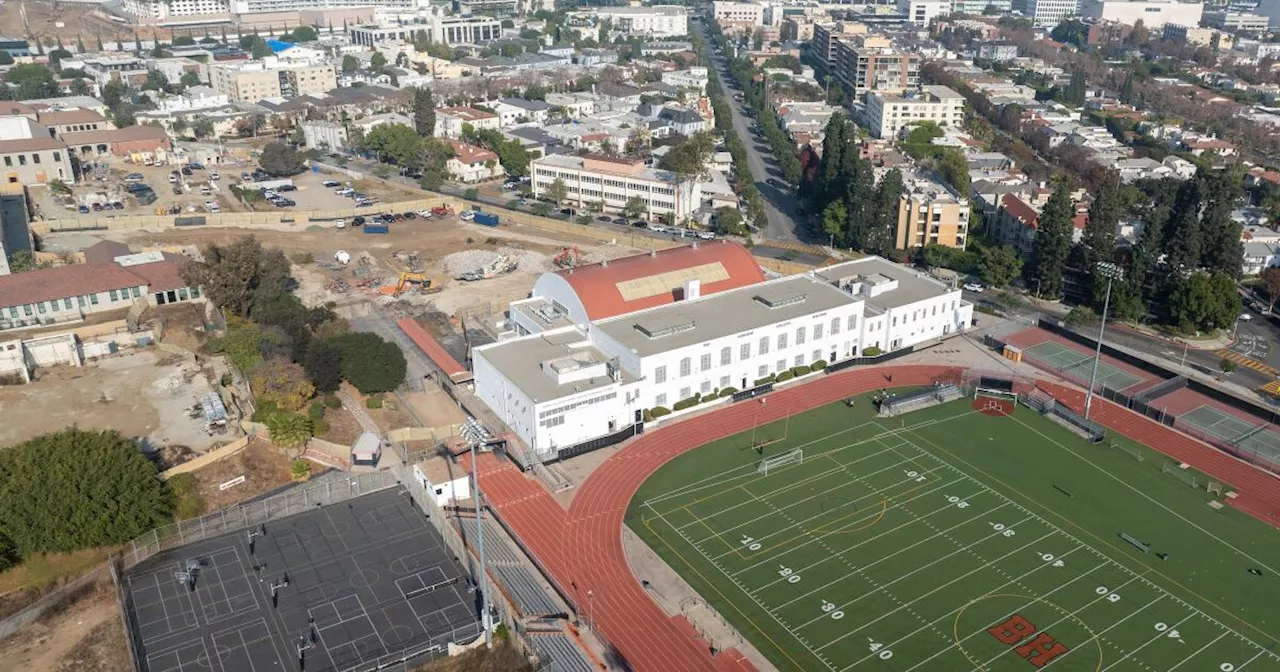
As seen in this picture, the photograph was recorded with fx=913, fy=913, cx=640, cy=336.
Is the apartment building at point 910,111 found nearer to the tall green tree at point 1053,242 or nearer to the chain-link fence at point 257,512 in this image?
the tall green tree at point 1053,242

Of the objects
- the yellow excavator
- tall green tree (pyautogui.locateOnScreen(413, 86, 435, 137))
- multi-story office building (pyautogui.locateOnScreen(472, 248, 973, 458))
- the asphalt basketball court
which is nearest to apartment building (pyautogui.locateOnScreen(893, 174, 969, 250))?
multi-story office building (pyautogui.locateOnScreen(472, 248, 973, 458))

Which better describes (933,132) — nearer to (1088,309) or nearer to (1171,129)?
(1171,129)

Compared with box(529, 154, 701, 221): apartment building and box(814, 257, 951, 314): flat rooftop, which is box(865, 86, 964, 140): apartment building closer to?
box(529, 154, 701, 221): apartment building

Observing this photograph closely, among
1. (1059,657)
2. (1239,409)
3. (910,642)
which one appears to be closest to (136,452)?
(910,642)

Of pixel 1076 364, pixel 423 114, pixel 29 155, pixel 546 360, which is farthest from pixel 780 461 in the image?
pixel 29 155

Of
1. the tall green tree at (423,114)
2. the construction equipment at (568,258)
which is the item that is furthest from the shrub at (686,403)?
the tall green tree at (423,114)

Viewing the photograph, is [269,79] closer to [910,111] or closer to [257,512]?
[910,111]
